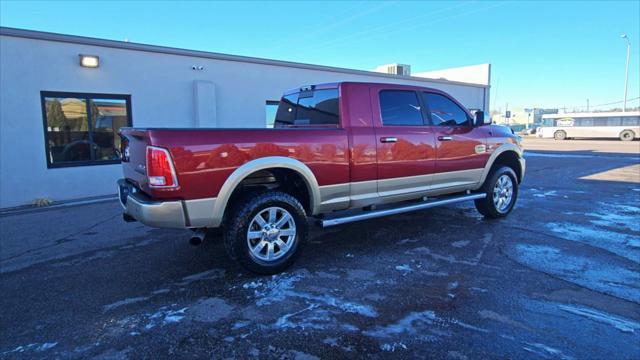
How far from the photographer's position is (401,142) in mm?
5039

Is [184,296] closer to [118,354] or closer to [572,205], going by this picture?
[118,354]

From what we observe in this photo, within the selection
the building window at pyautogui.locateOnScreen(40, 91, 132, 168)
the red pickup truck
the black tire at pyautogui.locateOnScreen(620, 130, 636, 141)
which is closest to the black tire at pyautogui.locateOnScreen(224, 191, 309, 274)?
the red pickup truck

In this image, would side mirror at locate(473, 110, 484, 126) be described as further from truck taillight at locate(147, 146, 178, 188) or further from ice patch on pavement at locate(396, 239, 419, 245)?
truck taillight at locate(147, 146, 178, 188)

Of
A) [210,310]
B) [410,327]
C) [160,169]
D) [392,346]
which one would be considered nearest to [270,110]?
[160,169]

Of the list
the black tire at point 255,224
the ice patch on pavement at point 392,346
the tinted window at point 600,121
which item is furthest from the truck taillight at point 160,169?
the tinted window at point 600,121

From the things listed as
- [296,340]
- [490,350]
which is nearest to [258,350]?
[296,340]

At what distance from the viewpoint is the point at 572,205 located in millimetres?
7508

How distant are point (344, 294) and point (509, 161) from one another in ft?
14.4

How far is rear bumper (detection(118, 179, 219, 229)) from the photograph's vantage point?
3.59 metres

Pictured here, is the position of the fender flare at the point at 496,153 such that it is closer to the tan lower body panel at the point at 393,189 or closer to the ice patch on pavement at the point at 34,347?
the tan lower body panel at the point at 393,189

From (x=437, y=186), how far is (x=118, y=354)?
14.1ft

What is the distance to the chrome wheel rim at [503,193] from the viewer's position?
20.8ft

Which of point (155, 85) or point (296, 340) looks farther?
point (155, 85)

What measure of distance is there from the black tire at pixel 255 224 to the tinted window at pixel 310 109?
123 cm
